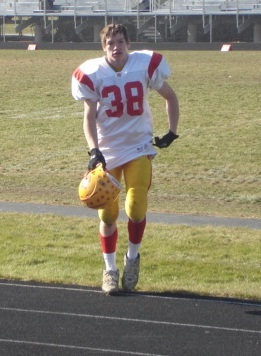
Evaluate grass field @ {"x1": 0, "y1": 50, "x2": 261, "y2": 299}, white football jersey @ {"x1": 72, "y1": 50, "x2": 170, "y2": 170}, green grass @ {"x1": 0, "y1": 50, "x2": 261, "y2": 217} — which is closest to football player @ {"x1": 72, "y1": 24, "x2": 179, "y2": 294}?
white football jersey @ {"x1": 72, "y1": 50, "x2": 170, "y2": 170}

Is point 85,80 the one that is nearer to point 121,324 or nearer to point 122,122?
point 122,122

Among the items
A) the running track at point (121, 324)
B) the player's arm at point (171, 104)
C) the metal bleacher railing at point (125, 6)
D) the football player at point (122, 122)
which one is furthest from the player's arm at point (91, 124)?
the metal bleacher railing at point (125, 6)

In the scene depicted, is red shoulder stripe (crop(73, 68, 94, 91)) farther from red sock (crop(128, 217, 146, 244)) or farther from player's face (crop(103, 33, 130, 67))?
red sock (crop(128, 217, 146, 244))

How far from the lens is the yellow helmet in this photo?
6.79 metres

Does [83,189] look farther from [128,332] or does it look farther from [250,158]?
[250,158]

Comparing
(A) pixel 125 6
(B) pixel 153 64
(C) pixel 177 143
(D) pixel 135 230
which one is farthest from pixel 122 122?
(A) pixel 125 6

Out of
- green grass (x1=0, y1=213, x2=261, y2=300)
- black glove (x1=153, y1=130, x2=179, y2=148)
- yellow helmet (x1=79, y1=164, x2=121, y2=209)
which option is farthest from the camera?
green grass (x1=0, y1=213, x2=261, y2=300)

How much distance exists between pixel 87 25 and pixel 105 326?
43.4 metres

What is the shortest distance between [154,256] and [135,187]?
5.39 feet

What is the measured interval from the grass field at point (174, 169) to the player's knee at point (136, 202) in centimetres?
58

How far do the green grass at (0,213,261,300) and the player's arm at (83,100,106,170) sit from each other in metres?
1.02

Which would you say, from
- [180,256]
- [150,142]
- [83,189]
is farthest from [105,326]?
[180,256]

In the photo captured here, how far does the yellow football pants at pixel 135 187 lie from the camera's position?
275 inches

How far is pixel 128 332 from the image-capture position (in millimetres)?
6180
